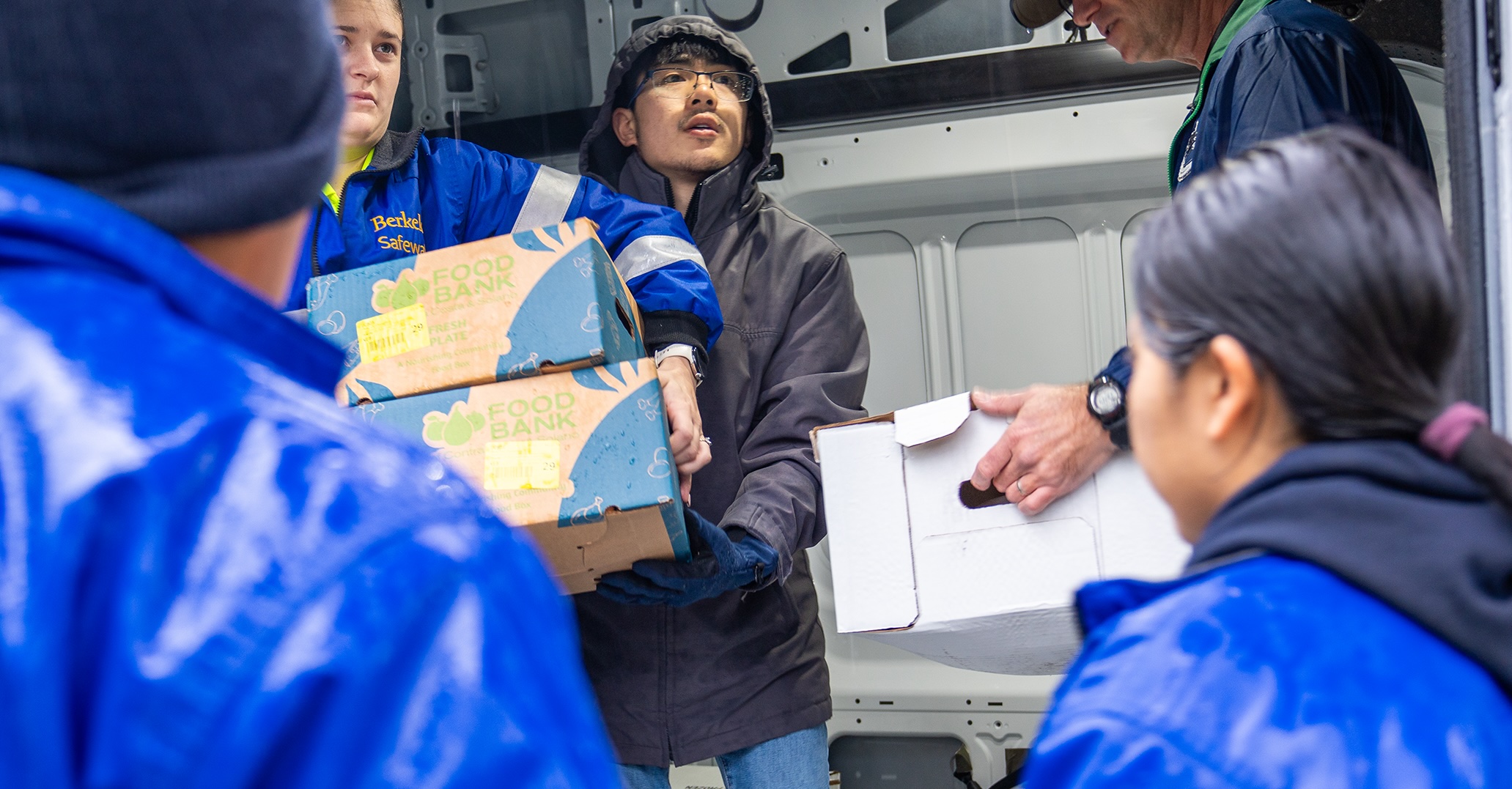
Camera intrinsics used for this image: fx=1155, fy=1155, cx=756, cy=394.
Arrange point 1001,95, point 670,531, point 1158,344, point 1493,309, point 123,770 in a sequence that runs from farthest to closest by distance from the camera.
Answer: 1. point 1001,95
2. point 670,531
3. point 1493,309
4. point 1158,344
5. point 123,770

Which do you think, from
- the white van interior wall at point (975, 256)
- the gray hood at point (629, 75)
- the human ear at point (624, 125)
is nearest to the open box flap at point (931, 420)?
the gray hood at point (629, 75)

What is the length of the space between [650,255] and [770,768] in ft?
3.42

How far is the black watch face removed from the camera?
67.1 inches

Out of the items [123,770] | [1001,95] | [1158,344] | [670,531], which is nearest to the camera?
[123,770]

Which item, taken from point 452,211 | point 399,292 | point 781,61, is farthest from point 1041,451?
point 781,61

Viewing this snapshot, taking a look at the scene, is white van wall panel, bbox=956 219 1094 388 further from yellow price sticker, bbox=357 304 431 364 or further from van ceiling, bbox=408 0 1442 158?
yellow price sticker, bbox=357 304 431 364

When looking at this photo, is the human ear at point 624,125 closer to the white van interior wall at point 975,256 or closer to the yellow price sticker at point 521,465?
the white van interior wall at point 975,256

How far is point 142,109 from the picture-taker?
59cm

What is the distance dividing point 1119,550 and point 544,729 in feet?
4.21

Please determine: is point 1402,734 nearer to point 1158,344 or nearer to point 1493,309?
point 1158,344

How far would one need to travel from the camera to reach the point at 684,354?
7.04 ft

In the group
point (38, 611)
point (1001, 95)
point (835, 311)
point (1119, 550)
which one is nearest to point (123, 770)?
point (38, 611)

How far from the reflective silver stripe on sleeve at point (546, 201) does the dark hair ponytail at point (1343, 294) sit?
5.38 feet

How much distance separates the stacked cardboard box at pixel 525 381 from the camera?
1747 mm
